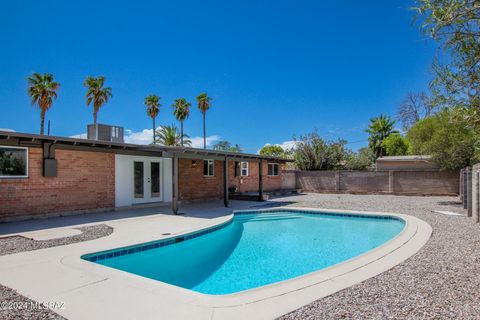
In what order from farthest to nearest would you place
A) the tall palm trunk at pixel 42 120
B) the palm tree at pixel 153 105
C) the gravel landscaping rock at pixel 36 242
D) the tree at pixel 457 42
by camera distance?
the palm tree at pixel 153 105 → the tall palm trunk at pixel 42 120 → the gravel landscaping rock at pixel 36 242 → the tree at pixel 457 42

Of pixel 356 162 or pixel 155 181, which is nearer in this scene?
pixel 155 181

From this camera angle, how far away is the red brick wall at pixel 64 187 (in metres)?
9.98

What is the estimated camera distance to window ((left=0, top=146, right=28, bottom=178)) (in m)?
9.77

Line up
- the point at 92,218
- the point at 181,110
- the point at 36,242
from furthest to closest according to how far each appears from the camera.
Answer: the point at 181,110 → the point at 92,218 → the point at 36,242

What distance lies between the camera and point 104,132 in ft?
44.0

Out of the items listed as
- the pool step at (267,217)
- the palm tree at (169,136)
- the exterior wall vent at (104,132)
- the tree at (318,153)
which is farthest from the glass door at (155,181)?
the palm tree at (169,136)

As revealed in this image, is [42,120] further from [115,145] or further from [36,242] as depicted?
[36,242]

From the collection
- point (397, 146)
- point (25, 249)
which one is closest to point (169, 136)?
point (397, 146)

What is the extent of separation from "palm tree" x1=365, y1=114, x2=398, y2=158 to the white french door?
33.7m

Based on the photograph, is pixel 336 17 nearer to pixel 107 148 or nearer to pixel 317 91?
pixel 317 91

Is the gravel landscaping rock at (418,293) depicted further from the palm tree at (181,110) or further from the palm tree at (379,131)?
the palm tree at (379,131)

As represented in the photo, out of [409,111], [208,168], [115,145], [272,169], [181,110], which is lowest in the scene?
[272,169]

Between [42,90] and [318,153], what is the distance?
76.6 ft

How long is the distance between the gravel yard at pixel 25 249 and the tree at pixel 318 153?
65.4 feet
